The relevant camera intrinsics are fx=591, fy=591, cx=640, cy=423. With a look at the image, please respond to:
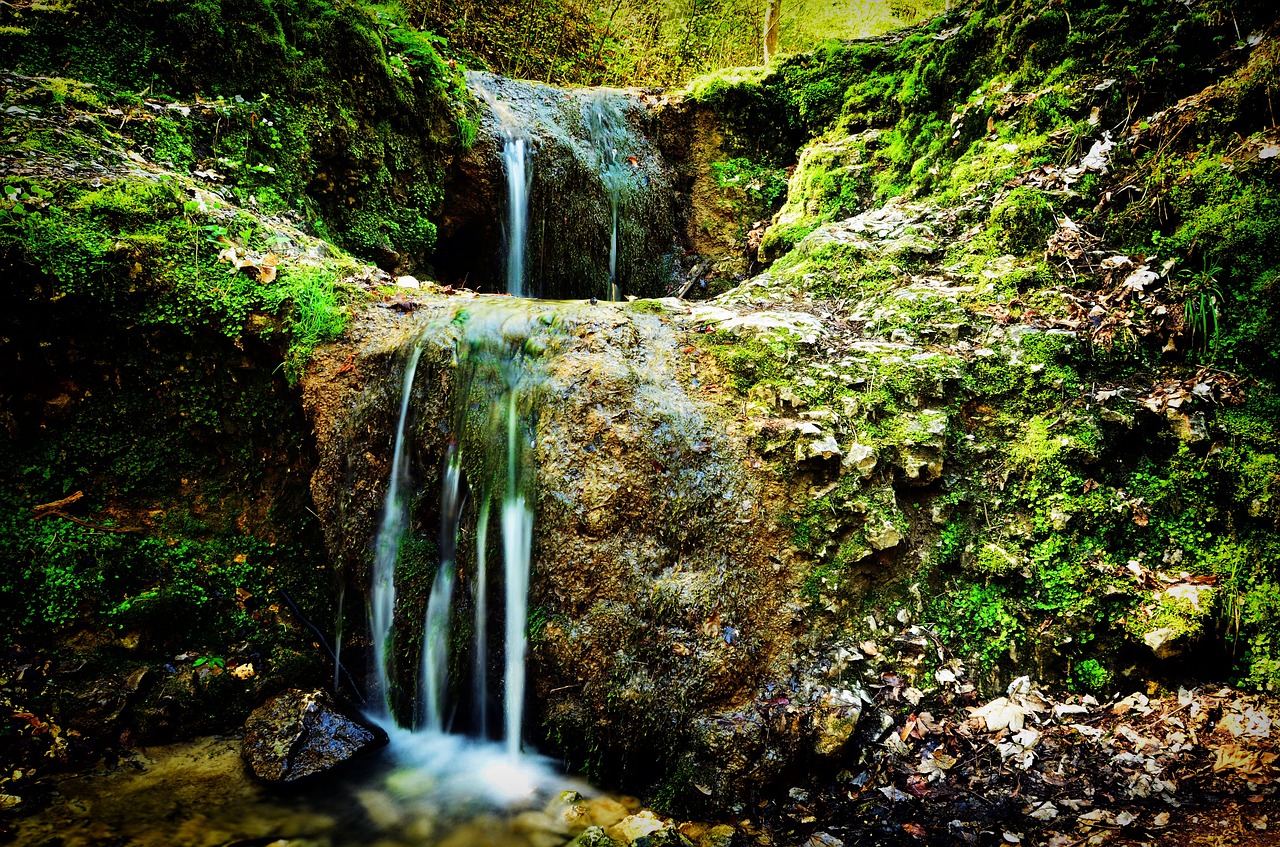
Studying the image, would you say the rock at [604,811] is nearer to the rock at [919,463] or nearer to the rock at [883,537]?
the rock at [883,537]

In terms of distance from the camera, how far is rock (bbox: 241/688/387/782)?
3.57 meters

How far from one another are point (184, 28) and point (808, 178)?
637 centimetres

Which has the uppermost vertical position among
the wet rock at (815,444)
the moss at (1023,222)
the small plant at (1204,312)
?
the moss at (1023,222)

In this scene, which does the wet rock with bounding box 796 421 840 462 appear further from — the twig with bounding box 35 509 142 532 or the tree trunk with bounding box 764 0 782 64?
the tree trunk with bounding box 764 0 782 64

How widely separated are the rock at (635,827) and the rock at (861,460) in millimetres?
2244

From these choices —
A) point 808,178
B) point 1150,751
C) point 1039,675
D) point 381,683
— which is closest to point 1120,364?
point 1039,675

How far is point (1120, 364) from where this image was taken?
3.79 metres

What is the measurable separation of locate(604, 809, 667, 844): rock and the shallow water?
0.69 ft

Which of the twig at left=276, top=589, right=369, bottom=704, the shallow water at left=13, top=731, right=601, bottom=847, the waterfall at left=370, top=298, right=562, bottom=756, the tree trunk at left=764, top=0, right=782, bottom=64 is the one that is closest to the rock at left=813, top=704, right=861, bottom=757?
the shallow water at left=13, top=731, right=601, bottom=847

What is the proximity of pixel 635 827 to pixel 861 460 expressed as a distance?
7.95 feet

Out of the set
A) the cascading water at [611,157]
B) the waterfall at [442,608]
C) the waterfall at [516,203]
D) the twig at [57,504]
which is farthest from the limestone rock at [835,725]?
the cascading water at [611,157]

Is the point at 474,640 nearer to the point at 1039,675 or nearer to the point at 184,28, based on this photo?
the point at 1039,675

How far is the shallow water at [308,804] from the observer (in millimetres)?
3049

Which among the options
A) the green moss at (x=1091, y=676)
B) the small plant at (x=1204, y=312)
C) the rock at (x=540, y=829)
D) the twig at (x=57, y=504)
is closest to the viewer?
the rock at (x=540, y=829)
